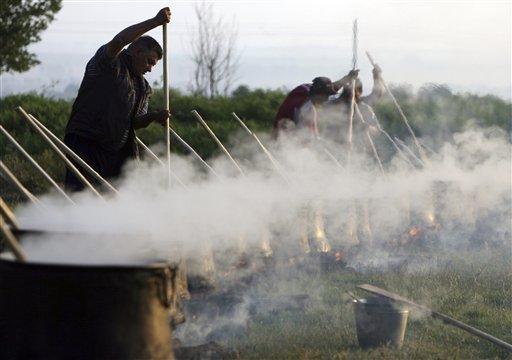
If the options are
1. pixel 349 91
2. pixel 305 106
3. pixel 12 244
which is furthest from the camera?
pixel 349 91

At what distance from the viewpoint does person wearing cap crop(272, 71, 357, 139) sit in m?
11.5

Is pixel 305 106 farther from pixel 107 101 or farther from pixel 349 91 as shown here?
pixel 107 101

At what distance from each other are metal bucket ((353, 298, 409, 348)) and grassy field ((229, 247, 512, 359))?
0.09m

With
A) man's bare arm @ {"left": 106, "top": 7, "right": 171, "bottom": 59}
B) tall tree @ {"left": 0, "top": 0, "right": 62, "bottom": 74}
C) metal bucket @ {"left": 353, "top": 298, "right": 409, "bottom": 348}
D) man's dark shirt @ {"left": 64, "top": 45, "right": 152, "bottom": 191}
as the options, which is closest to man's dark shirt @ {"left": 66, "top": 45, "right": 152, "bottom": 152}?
man's dark shirt @ {"left": 64, "top": 45, "right": 152, "bottom": 191}

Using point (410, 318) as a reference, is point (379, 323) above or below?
above

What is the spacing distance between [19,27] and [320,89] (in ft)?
37.0

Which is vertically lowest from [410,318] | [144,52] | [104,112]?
[410,318]

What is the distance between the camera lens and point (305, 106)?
455 inches

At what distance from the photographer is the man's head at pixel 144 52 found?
26.5ft

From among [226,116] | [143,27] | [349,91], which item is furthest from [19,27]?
[143,27]

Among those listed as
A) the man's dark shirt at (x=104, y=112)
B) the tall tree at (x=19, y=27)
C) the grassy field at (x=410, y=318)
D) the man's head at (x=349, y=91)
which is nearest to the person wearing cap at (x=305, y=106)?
the man's head at (x=349, y=91)

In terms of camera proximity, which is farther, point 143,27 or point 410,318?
point 410,318

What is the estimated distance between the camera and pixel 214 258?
8500mm

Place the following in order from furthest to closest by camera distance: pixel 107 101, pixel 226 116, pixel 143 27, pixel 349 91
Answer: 1. pixel 226 116
2. pixel 349 91
3. pixel 107 101
4. pixel 143 27
